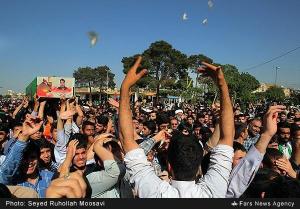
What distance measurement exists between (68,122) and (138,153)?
3.87 metres

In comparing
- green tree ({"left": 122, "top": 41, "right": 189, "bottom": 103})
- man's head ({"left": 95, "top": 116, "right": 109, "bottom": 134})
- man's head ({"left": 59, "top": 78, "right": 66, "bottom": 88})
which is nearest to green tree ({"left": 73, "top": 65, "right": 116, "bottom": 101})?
green tree ({"left": 122, "top": 41, "right": 189, "bottom": 103})

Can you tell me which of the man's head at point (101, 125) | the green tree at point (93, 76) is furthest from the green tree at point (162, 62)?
the man's head at point (101, 125)

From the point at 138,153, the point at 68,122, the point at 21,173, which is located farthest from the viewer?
the point at 68,122

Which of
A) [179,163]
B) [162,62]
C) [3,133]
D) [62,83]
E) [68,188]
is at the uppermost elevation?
[162,62]

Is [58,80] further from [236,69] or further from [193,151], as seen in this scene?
[236,69]

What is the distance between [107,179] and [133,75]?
0.89 meters

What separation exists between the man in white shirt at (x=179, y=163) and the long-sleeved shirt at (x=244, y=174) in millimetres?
112


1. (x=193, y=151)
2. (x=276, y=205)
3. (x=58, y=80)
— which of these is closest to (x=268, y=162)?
(x=276, y=205)

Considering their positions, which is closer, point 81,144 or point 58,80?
point 81,144

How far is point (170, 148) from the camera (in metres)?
2.19

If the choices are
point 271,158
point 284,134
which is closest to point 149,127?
point 284,134

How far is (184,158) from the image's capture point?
2098 mm

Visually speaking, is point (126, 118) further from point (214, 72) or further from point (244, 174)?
point (244, 174)

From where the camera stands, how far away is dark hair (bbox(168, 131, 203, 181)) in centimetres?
209
